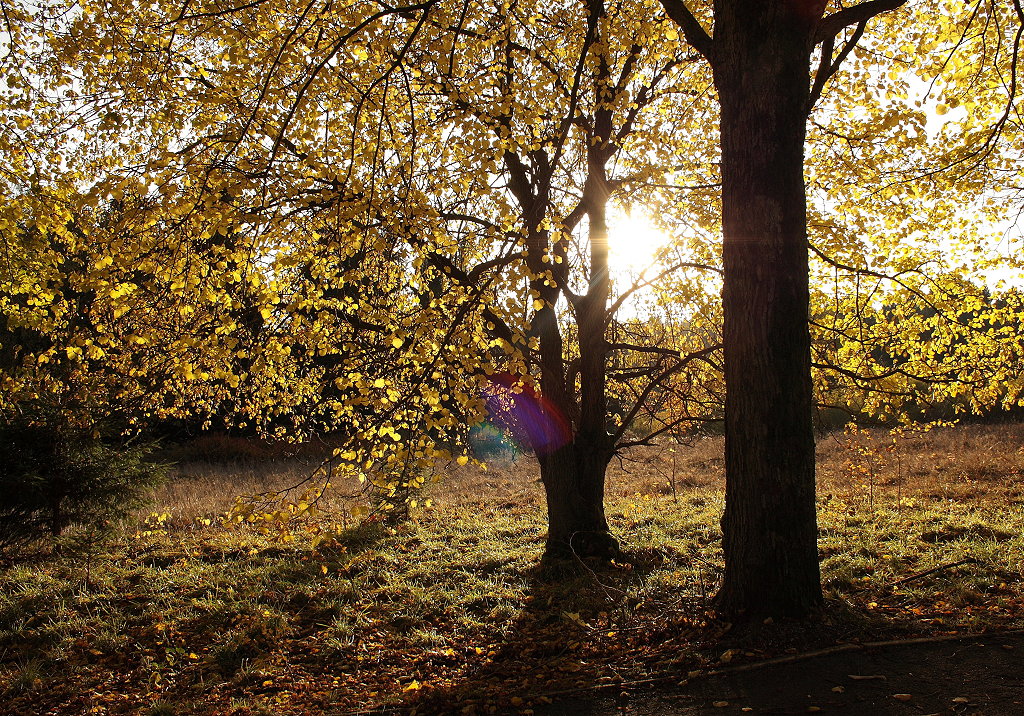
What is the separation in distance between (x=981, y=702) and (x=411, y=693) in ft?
A: 11.2

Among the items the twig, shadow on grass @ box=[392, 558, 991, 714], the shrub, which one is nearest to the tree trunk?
shadow on grass @ box=[392, 558, 991, 714]

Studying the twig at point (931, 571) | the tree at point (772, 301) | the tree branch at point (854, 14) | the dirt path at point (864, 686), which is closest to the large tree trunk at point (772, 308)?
the tree at point (772, 301)

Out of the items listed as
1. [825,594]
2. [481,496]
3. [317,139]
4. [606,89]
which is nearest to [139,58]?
[317,139]

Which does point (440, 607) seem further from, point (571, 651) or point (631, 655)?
point (631, 655)

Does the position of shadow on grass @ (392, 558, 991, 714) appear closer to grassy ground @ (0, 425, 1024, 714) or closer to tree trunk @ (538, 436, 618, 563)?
grassy ground @ (0, 425, 1024, 714)

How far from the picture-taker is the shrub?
31.2 feet

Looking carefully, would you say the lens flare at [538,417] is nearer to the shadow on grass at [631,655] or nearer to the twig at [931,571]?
the shadow on grass at [631,655]

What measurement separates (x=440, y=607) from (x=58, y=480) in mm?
6950

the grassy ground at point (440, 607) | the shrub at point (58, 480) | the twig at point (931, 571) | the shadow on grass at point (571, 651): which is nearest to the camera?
the shadow on grass at point (571, 651)

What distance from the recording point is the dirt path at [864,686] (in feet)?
10.9

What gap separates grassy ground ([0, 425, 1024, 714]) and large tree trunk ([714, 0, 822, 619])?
41 cm

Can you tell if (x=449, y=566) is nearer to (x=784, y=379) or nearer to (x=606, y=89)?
(x=784, y=379)

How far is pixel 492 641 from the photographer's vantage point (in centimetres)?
580

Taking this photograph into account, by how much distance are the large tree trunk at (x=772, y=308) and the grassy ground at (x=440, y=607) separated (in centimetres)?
41
